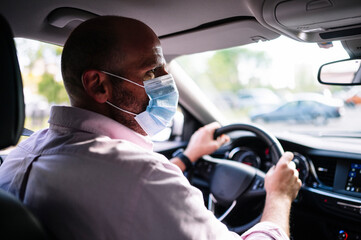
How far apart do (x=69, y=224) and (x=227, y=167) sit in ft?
5.58

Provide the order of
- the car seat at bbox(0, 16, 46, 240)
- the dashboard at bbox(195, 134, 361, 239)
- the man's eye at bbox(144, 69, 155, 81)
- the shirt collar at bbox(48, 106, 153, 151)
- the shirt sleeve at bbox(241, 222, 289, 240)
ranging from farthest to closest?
the dashboard at bbox(195, 134, 361, 239)
the man's eye at bbox(144, 69, 155, 81)
the shirt sleeve at bbox(241, 222, 289, 240)
the shirt collar at bbox(48, 106, 153, 151)
the car seat at bbox(0, 16, 46, 240)

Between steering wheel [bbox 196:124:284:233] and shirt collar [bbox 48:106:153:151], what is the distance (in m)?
1.23

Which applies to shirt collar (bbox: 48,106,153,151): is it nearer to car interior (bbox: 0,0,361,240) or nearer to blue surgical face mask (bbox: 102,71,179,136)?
blue surgical face mask (bbox: 102,71,179,136)

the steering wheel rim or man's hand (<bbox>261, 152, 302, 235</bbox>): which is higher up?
the steering wheel rim

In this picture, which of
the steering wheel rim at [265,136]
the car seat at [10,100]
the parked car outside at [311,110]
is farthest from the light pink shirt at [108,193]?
the parked car outside at [311,110]

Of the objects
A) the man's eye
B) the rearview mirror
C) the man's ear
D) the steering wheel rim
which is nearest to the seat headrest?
the man's ear

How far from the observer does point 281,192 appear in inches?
75.3

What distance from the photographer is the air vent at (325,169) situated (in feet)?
8.64

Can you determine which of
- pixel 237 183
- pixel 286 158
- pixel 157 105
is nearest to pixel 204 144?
pixel 237 183

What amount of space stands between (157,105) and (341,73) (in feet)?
4.95

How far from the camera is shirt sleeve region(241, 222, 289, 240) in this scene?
152 centimetres

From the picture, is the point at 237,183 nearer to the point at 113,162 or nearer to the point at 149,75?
the point at 149,75

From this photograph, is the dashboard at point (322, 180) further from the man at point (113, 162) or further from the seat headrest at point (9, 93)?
the seat headrest at point (9, 93)

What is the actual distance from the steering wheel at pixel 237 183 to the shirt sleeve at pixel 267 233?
80cm
